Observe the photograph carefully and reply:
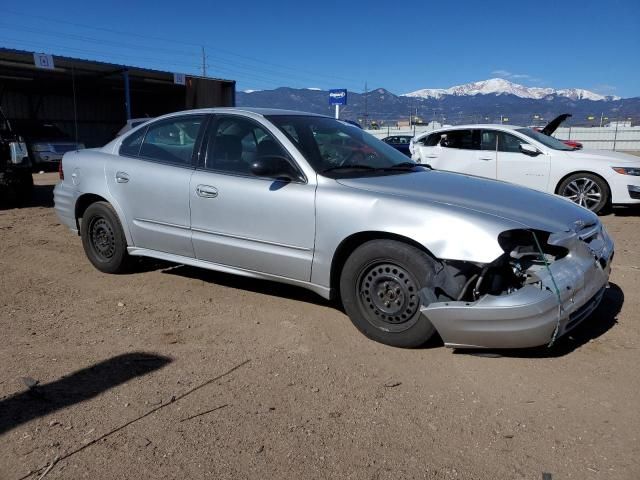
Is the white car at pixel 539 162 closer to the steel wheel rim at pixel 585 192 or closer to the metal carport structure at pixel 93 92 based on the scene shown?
the steel wheel rim at pixel 585 192

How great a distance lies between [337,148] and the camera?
4250mm

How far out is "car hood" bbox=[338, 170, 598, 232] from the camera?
335cm

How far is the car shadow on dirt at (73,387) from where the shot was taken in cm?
275

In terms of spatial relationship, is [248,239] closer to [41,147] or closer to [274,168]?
[274,168]

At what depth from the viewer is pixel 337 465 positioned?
7.72 feet

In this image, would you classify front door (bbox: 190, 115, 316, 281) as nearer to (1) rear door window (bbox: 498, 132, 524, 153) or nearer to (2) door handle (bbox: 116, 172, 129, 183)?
(2) door handle (bbox: 116, 172, 129, 183)

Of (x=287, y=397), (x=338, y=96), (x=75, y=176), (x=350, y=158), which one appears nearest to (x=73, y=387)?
(x=287, y=397)

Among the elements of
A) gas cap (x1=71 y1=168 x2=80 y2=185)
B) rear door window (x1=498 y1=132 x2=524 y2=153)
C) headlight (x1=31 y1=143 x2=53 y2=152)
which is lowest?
headlight (x1=31 y1=143 x2=53 y2=152)

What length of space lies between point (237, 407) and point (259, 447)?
1.25ft

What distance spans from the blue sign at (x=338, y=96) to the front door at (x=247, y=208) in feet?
60.1

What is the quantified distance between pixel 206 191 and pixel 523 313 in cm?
250

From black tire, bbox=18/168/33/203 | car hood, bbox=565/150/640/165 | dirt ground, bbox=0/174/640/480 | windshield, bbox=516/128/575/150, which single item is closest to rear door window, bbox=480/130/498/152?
windshield, bbox=516/128/575/150

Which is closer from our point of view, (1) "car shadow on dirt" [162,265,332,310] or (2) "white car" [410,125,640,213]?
(1) "car shadow on dirt" [162,265,332,310]

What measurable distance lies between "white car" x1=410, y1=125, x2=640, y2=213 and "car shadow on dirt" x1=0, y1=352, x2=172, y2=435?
23.5 ft
